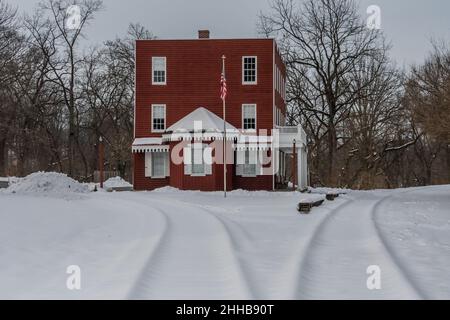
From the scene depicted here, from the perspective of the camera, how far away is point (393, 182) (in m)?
69.2

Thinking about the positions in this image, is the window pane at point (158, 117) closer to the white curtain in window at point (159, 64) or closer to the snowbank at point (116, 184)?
the white curtain in window at point (159, 64)

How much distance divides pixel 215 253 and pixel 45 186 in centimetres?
1510

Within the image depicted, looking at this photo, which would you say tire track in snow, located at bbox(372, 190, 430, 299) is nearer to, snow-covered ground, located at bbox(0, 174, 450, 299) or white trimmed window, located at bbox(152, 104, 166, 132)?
snow-covered ground, located at bbox(0, 174, 450, 299)

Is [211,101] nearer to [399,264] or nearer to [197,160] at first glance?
[197,160]

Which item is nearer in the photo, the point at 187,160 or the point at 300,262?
A: the point at 300,262

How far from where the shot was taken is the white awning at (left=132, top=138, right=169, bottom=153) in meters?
35.7

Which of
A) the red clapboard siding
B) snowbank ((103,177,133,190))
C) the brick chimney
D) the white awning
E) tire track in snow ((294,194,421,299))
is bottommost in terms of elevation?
tire track in snow ((294,194,421,299))

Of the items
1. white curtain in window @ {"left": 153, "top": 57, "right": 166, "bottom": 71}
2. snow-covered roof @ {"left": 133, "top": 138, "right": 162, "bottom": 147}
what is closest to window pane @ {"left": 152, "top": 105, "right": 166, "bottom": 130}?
snow-covered roof @ {"left": 133, "top": 138, "right": 162, "bottom": 147}

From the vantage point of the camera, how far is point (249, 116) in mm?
36875

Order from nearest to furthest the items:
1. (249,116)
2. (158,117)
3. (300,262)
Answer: (300,262)
(249,116)
(158,117)

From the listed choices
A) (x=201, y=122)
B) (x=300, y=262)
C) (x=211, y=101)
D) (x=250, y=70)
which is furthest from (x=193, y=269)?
(x=250, y=70)

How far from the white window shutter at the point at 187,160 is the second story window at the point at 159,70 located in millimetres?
5637

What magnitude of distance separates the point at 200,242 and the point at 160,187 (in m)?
23.7

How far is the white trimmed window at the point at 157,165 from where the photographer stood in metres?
36.7
